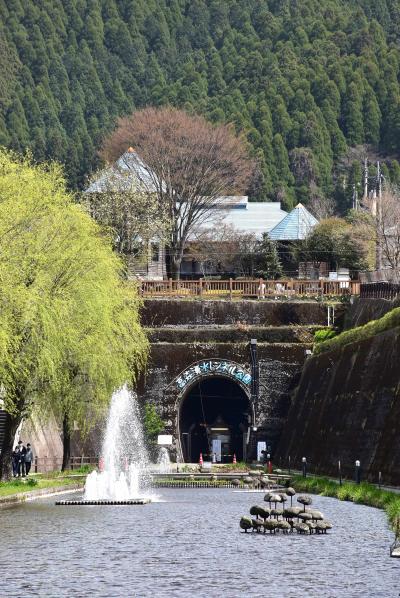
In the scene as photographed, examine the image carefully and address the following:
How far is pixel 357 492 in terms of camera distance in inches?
1834

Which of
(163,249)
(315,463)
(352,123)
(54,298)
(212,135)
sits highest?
(352,123)

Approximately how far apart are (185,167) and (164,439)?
28.3 metres

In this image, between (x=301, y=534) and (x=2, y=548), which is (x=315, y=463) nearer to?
(x=301, y=534)

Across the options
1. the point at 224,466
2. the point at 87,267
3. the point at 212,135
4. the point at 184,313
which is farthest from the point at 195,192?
the point at 87,267

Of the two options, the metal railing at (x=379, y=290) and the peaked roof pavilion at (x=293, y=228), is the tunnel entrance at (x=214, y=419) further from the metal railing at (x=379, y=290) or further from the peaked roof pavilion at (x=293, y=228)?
the peaked roof pavilion at (x=293, y=228)

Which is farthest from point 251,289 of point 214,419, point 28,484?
point 28,484

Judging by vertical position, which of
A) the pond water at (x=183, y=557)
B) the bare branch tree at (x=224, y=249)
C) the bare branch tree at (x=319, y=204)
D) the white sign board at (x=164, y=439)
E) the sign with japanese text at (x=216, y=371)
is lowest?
the pond water at (x=183, y=557)

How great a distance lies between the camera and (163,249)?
103 metres

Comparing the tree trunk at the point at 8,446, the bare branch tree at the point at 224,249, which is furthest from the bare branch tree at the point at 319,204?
the tree trunk at the point at 8,446

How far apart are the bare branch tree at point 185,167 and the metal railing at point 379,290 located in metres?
20.8

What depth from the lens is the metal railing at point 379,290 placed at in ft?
238

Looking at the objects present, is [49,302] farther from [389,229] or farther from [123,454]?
[389,229]

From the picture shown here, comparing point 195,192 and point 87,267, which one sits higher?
point 195,192

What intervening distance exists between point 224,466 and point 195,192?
3028 cm
